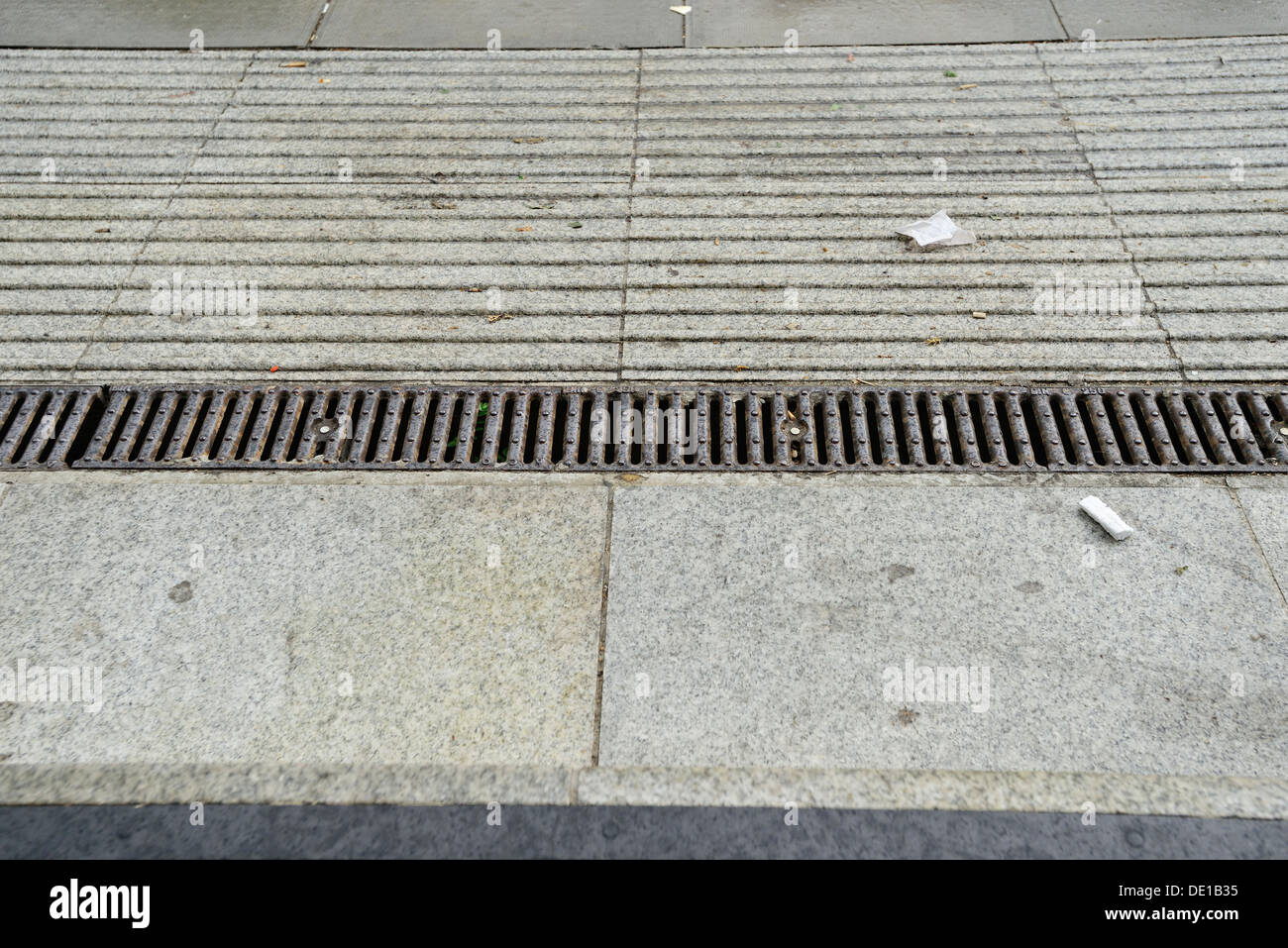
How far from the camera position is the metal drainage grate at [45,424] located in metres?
3.30

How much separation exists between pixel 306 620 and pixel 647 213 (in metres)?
2.36

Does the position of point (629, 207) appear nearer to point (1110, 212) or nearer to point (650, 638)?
point (1110, 212)

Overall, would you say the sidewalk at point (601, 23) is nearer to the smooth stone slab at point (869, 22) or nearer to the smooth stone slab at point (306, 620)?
the smooth stone slab at point (869, 22)

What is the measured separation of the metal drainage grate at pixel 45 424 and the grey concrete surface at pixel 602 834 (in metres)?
1.35

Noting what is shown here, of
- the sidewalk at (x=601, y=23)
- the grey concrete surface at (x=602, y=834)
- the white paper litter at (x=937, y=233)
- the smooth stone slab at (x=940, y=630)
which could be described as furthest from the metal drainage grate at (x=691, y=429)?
the sidewalk at (x=601, y=23)

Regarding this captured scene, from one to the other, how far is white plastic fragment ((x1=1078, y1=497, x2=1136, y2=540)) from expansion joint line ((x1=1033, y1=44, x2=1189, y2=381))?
0.78m

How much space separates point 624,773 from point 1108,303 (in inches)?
105

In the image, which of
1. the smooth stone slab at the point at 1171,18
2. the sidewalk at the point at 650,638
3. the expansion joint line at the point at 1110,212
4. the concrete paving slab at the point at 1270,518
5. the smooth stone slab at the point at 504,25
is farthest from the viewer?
the smooth stone slab at the point at 504,25

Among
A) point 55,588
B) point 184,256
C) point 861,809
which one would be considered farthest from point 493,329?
point 861,809

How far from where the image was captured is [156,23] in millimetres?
5656

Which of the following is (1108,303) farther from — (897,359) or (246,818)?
(246,818)

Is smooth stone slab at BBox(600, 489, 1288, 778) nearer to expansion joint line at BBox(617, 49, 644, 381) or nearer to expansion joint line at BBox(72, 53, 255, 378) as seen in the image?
expansion joint line at BBox(617, 49, 644, 381)

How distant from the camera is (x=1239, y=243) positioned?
397 centimetres

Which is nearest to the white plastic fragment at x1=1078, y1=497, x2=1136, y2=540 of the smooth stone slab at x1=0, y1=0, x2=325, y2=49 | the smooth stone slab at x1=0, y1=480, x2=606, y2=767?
the smooth stone slab at x1=0, y1=480, x2=606, y2=767
